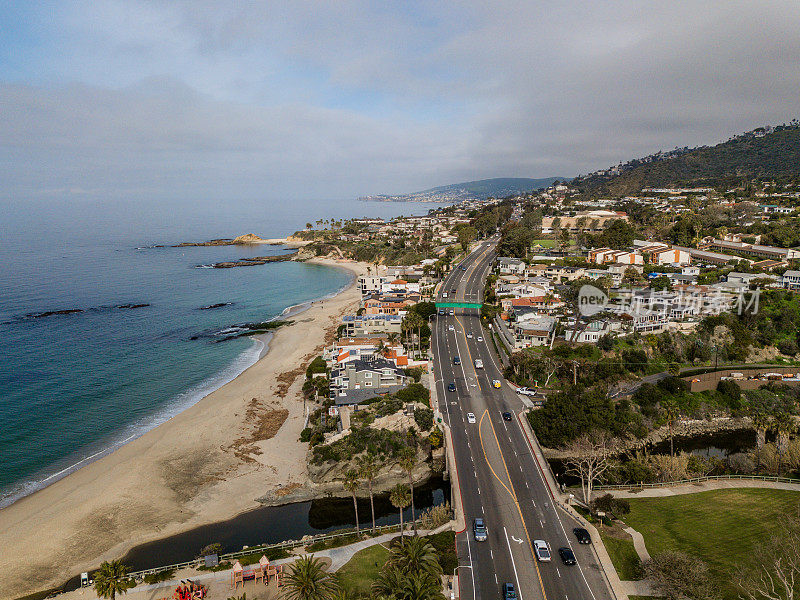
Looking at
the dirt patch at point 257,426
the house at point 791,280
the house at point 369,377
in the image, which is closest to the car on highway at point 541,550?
the house at point 369,377

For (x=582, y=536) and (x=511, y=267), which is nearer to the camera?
(x=582, y=536)

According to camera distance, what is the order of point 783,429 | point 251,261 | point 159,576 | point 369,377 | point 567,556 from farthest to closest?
point 251,261, point 369,377, point 783,429, point 159,576, point 567,556

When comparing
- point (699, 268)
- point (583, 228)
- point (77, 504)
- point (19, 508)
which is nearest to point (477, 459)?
point (77, 504)

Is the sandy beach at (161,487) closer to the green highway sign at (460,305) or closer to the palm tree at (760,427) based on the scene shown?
the green highway sign at (460,305)

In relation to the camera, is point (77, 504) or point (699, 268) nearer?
point (77, 504)

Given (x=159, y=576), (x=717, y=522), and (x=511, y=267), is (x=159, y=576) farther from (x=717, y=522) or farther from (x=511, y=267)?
(x=511, y=267)

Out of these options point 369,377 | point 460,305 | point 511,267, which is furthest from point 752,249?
point 369,377

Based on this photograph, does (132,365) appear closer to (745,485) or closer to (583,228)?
(745,485)
